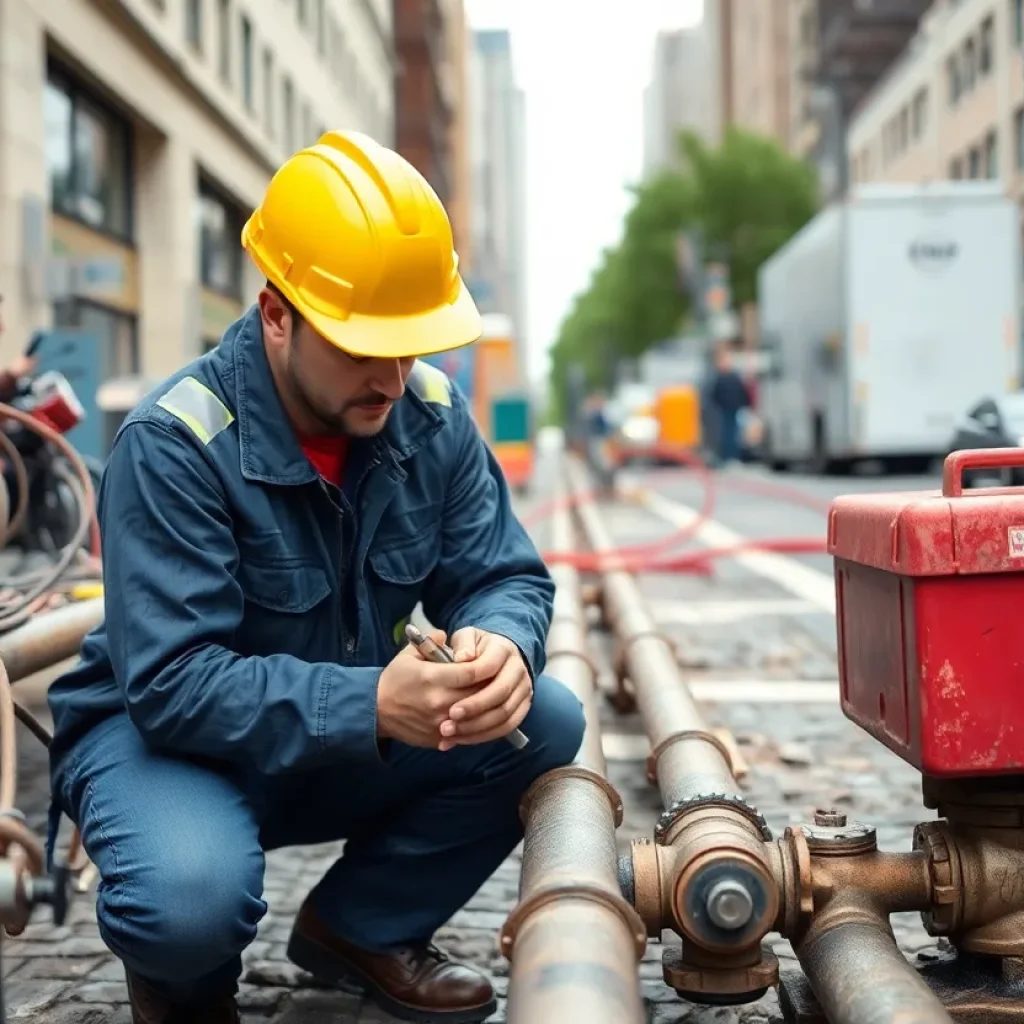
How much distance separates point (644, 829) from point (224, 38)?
77.6ft

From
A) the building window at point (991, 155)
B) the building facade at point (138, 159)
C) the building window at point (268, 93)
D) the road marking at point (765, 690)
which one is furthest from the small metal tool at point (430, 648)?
the building window at point (991, 155)

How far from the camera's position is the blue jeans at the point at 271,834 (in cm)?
266

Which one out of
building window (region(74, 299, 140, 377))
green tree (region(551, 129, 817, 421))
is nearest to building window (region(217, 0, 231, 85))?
building window (region(74, 299, 140, 377))

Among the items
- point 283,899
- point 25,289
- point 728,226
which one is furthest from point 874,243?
point 728,226

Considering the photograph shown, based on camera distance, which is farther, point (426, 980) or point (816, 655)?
point (816, 655)

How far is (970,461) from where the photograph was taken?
276cm

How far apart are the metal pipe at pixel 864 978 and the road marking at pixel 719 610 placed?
→ 608cm

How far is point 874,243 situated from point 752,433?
12401mm

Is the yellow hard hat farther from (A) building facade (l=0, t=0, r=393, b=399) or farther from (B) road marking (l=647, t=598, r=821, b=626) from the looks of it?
(A) building facade (l=0, t=0, r=393, b=399)

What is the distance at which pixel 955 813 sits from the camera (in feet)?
9.30

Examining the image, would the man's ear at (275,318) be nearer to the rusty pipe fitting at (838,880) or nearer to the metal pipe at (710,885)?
the metal pipe at (710,885)

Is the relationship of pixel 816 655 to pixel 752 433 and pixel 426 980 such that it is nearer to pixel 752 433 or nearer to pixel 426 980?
pixel 426 980

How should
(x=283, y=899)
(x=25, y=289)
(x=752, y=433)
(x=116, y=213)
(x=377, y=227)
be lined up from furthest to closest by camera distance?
(x=752, y=433)
(x=116, y=213)
(x=25, y=289)
(x=283, y=899)
(x=377, y=227)

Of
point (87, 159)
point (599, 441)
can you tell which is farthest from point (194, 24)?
point (599, 441)
